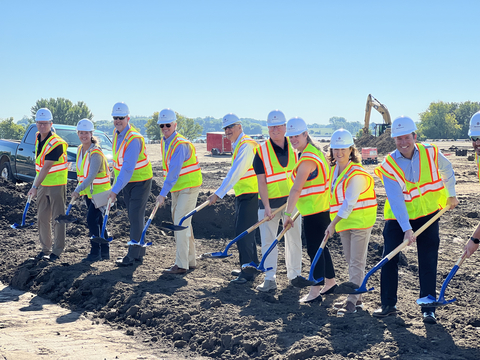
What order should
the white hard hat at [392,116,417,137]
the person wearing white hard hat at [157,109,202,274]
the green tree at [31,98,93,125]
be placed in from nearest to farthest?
1. the white hard hat at [392,116,417,137]
2. the person wearing white hard hat at [157,109,202,274]
3. the green tree at [31,98,93,125]

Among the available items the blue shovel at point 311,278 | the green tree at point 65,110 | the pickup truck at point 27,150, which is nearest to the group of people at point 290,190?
the blue shovel at point 311,278

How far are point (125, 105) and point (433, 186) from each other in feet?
13.8

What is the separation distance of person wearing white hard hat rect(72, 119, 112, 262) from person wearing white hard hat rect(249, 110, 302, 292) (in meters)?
2.50

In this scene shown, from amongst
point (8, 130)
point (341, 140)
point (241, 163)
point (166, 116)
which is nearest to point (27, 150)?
point (166, 116)

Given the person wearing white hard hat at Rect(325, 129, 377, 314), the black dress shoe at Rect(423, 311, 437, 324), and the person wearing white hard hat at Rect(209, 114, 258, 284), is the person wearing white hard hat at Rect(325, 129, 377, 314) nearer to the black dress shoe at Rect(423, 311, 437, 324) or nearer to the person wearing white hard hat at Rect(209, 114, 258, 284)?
the black dress shoe at Rect(423, 311, 437, 324)

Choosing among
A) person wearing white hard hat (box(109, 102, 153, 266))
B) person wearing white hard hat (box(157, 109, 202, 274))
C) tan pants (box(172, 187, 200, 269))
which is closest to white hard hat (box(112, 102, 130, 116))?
person wearing white hard hat (box(109, 102, 153, 266))

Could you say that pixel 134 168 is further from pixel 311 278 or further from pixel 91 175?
pixel 311 278

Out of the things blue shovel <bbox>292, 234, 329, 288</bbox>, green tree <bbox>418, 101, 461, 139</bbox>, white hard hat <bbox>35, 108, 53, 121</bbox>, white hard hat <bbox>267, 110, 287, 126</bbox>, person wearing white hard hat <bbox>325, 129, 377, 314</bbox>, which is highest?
green tree <bbox>418, 101, 461, 139</bbox>

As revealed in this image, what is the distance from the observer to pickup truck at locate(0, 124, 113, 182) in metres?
13.9

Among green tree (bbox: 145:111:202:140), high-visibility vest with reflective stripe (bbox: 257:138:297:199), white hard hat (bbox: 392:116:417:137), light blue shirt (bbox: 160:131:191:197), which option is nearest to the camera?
white hard hat (bbox: 392:116:417:137)

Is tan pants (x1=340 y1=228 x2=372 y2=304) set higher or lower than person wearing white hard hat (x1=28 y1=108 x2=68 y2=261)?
lower

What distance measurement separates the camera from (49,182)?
743cm

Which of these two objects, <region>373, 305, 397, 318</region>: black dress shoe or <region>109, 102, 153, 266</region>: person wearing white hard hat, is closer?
<region>373, 305, 397, 318</region>: black dress shoe

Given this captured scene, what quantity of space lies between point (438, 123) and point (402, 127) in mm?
107234
